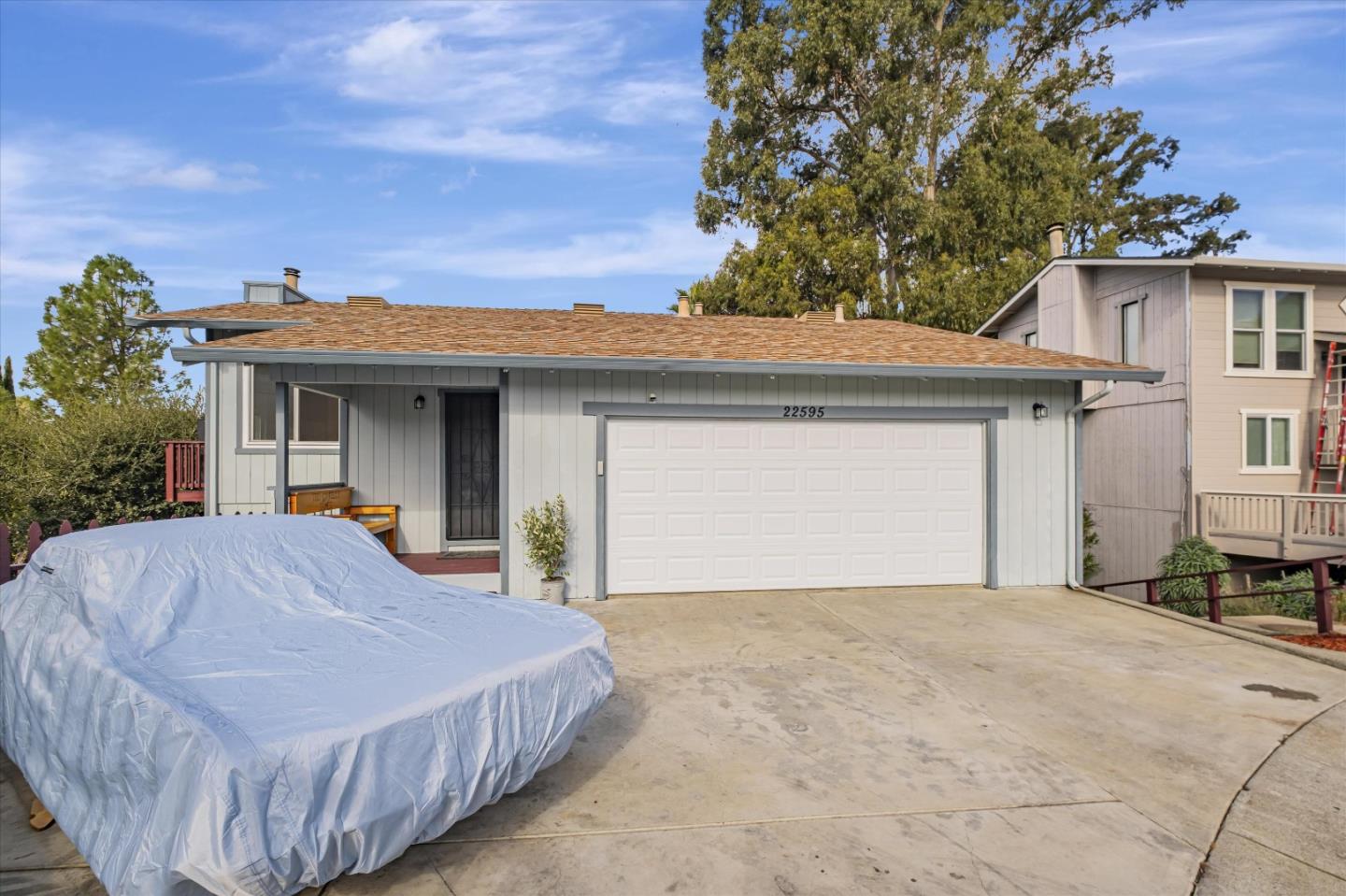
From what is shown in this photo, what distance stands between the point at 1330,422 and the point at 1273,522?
3019 mm

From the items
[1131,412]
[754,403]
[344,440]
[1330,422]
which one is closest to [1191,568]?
[1131,412]

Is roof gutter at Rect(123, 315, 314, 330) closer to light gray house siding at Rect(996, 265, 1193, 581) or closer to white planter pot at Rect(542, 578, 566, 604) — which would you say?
white planter pot at Rect(542, 578, 566, 604)

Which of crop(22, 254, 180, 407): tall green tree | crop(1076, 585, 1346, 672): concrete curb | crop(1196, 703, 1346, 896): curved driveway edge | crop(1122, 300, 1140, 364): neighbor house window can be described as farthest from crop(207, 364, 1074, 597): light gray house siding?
crop(22, 254, 180, 407): tall green tree

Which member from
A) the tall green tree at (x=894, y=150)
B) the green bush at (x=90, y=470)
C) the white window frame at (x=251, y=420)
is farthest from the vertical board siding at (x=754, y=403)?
the tall green tree at (x=894, y=150)

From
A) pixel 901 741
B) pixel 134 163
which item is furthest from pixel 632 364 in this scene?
pixel 134 163

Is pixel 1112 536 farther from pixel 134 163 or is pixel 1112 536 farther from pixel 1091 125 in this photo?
pixel 134 163

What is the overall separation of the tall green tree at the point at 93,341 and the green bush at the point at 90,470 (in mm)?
10897

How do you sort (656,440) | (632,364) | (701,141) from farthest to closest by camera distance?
(701,141) < (656,440) < (632,364)

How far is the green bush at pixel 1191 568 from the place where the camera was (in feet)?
35.2

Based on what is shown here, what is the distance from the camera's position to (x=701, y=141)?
2178 centimetres

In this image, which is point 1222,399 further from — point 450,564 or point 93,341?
point 93,341

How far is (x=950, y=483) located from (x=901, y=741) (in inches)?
A: 202

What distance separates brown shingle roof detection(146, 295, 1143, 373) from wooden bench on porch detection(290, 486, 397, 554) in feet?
5.89

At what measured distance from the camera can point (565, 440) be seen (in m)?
7.73
